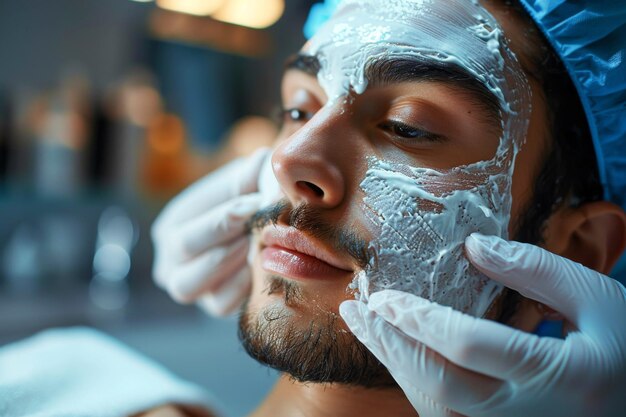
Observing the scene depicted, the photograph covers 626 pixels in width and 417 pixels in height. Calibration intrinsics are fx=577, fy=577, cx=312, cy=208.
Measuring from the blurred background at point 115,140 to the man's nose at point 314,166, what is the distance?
1.03m

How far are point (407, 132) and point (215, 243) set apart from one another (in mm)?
452

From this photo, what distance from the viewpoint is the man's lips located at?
2.26 ft

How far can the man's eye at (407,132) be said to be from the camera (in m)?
0.72

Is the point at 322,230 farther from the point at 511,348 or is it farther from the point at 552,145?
the point at 552,145

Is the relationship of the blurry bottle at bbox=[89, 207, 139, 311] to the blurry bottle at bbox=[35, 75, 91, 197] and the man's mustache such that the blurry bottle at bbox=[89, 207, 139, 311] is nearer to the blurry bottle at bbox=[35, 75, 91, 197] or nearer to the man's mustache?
the blurry bottle at bbox=[35, 75, 91, 197]

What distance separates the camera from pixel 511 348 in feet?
1.88

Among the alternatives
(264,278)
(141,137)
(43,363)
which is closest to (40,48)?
(141,137)

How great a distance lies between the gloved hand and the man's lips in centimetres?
24

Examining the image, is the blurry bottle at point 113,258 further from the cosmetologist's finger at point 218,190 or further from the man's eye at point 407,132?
the man's eye at point 407,132

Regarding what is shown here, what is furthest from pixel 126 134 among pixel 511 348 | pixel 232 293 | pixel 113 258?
pixel 511 348

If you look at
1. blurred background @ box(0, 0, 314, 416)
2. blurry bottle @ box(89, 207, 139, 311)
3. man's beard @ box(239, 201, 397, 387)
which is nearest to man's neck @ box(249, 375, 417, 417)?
man's beard @ box(239, 201, 397, 387)

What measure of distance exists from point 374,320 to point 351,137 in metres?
0.23

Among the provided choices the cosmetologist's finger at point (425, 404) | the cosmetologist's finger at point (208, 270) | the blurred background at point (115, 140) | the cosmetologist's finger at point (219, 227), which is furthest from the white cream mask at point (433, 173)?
the blurred background at point (115, 140)

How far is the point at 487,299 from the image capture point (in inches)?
28.4
